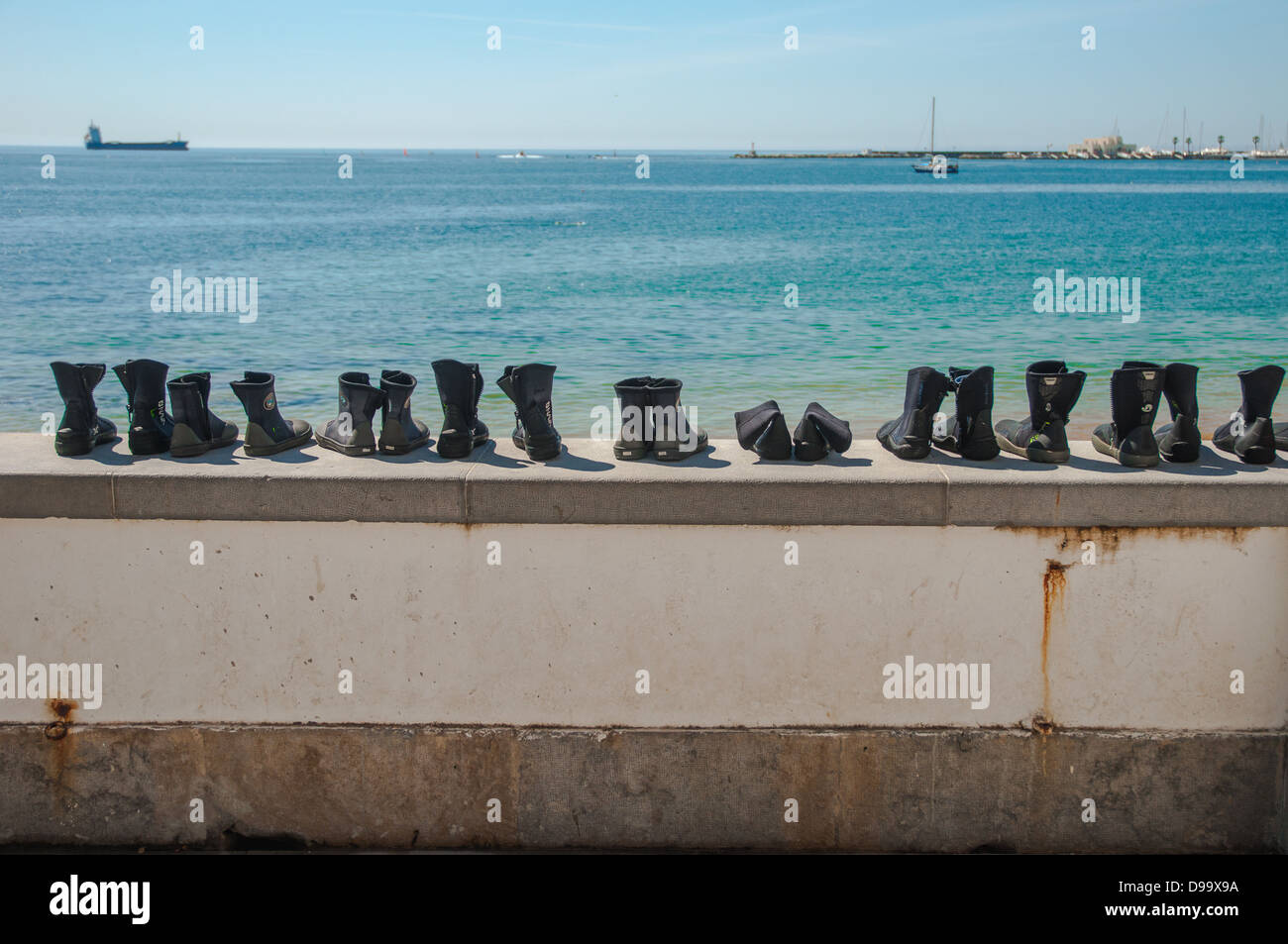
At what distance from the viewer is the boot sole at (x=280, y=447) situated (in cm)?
433

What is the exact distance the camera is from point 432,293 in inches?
1451

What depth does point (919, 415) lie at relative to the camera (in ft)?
14.1

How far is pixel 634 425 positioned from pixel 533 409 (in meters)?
0.41

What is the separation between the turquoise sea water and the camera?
20812 mm

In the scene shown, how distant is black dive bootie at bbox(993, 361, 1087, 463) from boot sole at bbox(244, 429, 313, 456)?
2848 millimetres

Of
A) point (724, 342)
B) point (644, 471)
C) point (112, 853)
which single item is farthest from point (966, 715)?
point (724, 342)

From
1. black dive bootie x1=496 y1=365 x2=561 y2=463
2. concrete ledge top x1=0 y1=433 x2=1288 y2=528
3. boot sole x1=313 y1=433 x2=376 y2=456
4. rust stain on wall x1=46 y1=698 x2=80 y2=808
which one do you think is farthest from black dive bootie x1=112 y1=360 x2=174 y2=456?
black dive bootie x1=496 y1=365 x2=561 y2=463

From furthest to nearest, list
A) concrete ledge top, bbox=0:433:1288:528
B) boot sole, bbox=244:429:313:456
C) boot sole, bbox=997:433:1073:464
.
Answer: boot sole, bbox=244:429:313:456
boot sole, bbox=997:433:1073:464
concrete ledge top, bbox=0:433:1288:528

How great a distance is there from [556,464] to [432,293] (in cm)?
3384

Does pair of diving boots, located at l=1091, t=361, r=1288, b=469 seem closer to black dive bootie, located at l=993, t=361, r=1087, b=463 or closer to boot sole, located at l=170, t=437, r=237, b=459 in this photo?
black dive bootie, located at l=993, t=361, r=1087, b=463

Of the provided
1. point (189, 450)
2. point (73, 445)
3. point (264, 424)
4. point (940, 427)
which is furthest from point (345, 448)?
point (940, 427)

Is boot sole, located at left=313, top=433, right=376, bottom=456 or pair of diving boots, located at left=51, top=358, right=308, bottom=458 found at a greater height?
pair of diving boots, located at left=51, top=358, right=308, bottom=458
